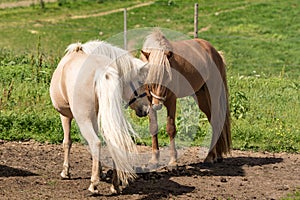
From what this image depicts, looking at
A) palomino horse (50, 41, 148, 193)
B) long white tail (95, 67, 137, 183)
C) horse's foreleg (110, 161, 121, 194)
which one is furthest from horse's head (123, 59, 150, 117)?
horse's foreleg (110, 161, 121, 194)

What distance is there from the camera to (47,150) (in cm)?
891

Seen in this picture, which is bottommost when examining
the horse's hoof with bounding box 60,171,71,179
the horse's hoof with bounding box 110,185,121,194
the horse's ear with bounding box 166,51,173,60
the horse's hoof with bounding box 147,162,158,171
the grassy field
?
the grassy field

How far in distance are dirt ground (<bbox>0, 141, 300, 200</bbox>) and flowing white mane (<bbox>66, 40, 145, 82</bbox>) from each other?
1336 millimetres

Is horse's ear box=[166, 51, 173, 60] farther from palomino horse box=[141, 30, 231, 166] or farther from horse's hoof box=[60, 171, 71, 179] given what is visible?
horse's hoof box=[60, 171, 71, 179]

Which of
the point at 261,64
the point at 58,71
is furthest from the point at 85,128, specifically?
the point at 261,64

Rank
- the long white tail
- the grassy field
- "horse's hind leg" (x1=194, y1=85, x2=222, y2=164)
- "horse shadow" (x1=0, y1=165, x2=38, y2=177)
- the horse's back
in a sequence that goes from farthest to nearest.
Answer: the grassy field
"horse's hind leg" (x1=194, y1=85, x2=222, y2=164)
"horse shadow" (x1=0, y1=165, x2=38, y2=177)
the horse's back
the long white tail

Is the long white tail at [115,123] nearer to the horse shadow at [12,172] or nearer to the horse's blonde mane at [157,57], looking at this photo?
the horse's blonde mane at [157,57]

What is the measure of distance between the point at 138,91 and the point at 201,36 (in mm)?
15811

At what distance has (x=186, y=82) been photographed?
8047 mm

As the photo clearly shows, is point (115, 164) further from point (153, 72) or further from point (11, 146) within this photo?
point (11, 146)

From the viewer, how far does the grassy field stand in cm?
982

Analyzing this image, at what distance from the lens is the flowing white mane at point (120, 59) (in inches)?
254

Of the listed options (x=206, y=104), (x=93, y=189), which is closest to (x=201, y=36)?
(x=206, y=104)

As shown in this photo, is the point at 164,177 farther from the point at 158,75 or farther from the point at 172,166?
the point at 158,75
